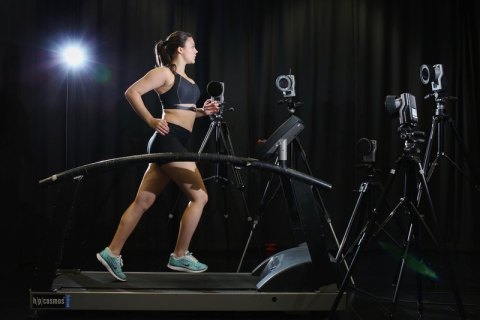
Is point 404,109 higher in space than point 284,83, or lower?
lower

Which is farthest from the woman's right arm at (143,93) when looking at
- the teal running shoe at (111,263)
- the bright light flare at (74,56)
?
the bright light flare at (74,56)

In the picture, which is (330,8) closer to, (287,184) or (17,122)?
(287,184)

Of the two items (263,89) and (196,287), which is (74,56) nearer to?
(263,89)

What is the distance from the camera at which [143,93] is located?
2738 millimetres

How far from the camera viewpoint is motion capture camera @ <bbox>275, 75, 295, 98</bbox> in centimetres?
390

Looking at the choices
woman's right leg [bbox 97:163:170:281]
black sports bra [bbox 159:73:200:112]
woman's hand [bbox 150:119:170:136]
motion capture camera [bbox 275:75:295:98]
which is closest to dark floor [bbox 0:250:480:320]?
woman's right leg [bbox 97:163:170:281]

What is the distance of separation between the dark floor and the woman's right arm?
108 cm

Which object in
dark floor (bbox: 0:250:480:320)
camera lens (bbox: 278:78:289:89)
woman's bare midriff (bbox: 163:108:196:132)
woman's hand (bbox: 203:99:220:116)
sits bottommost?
dark floor (bbox: 0:250:480:320)

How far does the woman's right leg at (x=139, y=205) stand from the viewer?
106 inches

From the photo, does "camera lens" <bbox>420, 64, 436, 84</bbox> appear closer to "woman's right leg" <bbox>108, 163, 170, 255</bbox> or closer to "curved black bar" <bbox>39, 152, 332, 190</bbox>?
"curved black bar" <bbox>39, 152, 332, 190</bbox>

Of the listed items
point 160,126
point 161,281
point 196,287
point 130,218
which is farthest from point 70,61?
point 196,287

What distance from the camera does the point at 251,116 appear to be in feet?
15.8

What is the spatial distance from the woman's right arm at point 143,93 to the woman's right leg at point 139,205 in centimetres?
28

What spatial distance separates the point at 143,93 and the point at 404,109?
Answer: 1492mm
